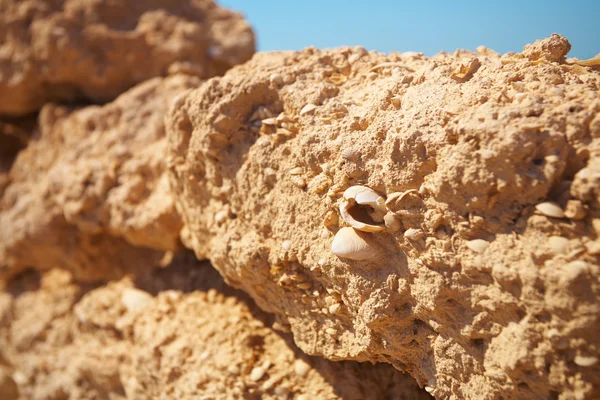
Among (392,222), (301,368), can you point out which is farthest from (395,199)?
(301,368)

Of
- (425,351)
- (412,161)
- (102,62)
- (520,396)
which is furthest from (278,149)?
(102,62)

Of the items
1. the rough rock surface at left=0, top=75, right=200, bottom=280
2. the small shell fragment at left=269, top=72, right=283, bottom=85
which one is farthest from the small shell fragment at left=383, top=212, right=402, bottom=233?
the rough rock surface at left=0, top=75, right=200, bottom=280

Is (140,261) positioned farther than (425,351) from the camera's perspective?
Yes

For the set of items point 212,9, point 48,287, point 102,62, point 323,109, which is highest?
point 212,9

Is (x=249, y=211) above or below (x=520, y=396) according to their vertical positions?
above

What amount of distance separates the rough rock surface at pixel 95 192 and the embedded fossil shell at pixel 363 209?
3.14ft

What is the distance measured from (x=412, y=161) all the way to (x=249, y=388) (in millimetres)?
889

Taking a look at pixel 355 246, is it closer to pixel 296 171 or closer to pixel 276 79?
pixel 296 171

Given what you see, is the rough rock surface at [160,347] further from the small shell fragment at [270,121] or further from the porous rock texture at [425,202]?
the small shell fragment at [270,121]

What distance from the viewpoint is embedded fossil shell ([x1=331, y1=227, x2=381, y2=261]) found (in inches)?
45.6

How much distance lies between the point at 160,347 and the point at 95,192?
30.8 inches

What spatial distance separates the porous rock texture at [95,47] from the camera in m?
2.61

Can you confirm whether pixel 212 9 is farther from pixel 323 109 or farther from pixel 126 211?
pixel 323 109

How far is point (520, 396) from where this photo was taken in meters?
1.01
